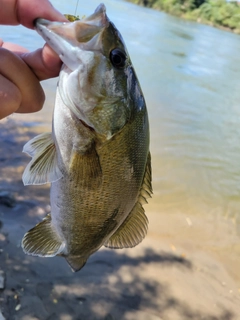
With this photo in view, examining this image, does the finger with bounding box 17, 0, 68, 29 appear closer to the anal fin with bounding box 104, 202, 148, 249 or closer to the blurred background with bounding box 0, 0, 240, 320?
the anal fin with bounding box 104, 202, 148, 249

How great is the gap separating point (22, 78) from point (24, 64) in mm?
82

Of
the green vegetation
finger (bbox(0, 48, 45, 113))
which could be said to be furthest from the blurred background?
the green vegetation

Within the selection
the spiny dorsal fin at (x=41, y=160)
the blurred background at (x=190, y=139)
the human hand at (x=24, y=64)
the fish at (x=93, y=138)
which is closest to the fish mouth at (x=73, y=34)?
the fish at (x=93, y=138)

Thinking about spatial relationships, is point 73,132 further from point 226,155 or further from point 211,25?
point 211,25

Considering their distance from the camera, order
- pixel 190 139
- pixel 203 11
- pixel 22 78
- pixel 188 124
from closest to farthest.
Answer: pixel 22 78
pixel 190 139
pixel 188 124
pixel 203 11

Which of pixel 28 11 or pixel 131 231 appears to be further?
pixel 131 231

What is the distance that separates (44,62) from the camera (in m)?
1.85

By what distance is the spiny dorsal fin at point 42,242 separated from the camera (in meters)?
1.96

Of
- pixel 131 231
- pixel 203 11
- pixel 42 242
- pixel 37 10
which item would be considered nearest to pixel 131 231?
pixel 131 231

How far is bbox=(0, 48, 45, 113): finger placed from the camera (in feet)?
6.07

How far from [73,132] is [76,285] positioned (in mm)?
2656

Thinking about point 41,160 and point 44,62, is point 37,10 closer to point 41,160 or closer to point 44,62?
point 44,62

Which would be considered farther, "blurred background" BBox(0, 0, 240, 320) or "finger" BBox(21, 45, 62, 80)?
"blurred background" BBox(0, 0, 240, 320)

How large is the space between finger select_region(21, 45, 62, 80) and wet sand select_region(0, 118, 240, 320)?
2402mm
